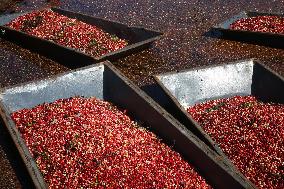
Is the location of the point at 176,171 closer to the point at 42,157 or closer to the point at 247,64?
the point at 42,157

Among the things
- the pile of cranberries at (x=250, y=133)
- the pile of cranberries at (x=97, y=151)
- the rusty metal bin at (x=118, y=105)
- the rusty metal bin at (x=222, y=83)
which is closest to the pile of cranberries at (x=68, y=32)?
the rusty metal bin at (x=118, y=105)

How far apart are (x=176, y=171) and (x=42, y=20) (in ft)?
30.8

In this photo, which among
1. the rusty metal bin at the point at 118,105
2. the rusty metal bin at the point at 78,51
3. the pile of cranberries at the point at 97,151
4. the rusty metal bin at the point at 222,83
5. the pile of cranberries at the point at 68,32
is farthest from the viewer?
the pile of cranberries at the point at 68,32

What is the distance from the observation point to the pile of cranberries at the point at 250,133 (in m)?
7.50

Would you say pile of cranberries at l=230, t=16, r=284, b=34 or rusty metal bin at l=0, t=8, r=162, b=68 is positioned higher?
pile of cranberries at l=230, t=16, r=284, b=34

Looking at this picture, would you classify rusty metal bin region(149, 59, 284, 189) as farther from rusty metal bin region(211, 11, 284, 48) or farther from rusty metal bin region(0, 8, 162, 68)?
rusty metal bin region(211, 11, 284, 48)

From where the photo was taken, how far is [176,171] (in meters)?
7.48

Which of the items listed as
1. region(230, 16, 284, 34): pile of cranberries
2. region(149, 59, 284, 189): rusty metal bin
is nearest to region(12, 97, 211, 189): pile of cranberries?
region(149, 59, 284, 189): rusty metal bin

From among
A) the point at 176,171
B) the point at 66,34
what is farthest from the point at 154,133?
the point at 66,34

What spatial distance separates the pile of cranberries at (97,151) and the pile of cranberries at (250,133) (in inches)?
45.4

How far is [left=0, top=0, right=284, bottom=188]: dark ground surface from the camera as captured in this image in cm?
1266

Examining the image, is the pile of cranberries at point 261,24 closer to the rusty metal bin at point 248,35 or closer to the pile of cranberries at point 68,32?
the rusty metal bin at point 248,35

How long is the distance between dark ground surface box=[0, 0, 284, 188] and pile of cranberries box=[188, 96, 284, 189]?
3.13 m

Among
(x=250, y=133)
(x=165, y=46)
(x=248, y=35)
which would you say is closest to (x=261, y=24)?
(x=248, y=35)
